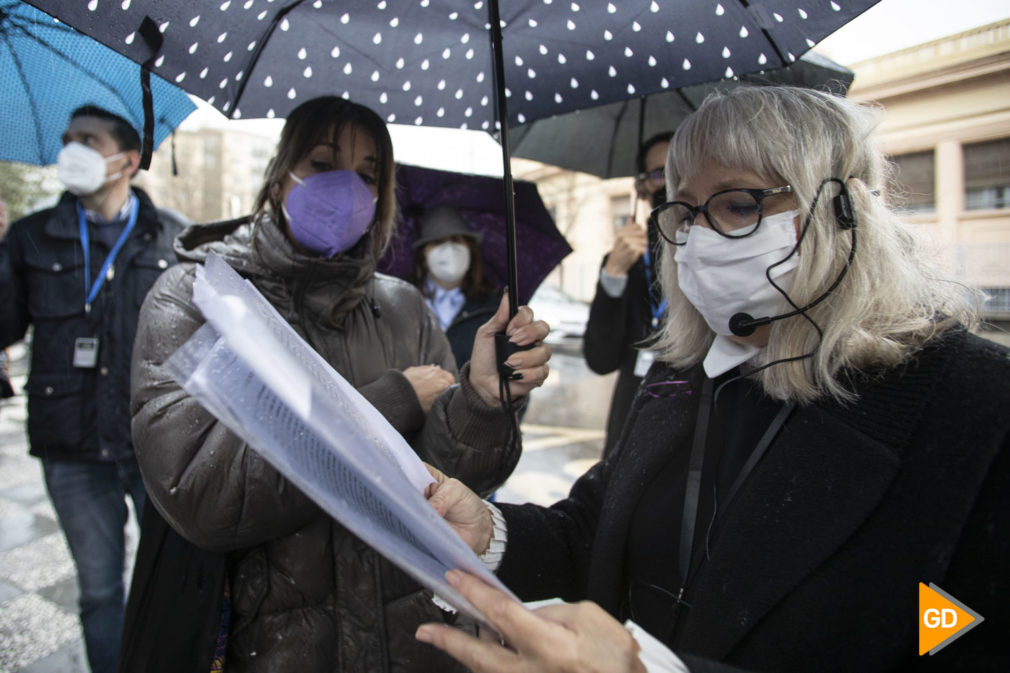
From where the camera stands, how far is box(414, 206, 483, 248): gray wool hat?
3.69 meters

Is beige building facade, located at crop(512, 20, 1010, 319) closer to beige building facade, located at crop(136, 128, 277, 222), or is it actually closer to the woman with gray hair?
the woman with gray hair

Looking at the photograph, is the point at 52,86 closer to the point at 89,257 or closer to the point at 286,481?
the point at 89,257

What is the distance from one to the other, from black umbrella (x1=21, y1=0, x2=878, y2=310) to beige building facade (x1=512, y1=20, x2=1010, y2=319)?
37cm

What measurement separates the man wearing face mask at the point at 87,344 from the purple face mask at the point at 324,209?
1326mm

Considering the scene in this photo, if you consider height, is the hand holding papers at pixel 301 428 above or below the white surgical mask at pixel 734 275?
below

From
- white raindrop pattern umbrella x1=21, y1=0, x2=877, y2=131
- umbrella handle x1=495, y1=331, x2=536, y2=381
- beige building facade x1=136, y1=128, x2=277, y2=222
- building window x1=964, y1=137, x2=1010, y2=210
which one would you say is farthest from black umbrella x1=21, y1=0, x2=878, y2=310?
beige building facade x1=136, y1=128, x2=277, y2=222

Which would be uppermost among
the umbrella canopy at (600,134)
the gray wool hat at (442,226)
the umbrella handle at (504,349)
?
the umbrella canopy at (600,134)

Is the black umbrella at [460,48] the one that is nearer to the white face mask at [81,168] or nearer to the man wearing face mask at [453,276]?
the white face mask at [81,168]

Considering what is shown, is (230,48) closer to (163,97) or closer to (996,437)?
(163,97)

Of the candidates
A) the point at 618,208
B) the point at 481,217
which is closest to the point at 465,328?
the point at 481,217

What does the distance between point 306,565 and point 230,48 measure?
1299 millimetres

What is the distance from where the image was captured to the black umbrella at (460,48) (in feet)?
4.62

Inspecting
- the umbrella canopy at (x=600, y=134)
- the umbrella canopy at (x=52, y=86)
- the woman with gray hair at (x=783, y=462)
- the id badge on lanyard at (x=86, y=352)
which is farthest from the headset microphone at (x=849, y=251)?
the id badge on lanyard at (x=86, y=352)

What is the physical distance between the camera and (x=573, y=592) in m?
1.53
